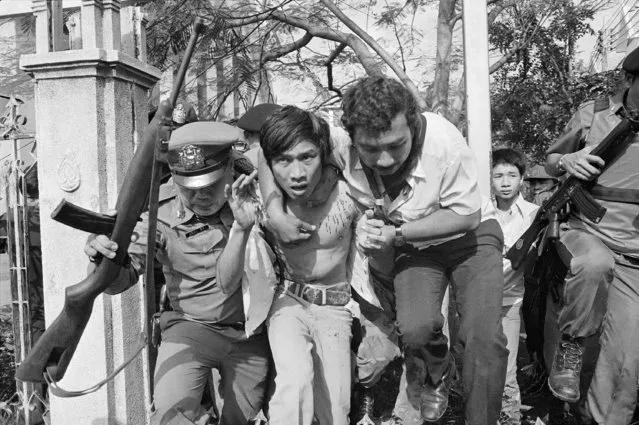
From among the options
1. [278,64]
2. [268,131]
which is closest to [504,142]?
[278,64]

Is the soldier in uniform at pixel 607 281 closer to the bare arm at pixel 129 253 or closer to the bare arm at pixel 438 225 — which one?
the bare arm at pixel 438 225

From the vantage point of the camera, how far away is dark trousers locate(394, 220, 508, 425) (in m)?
3.43

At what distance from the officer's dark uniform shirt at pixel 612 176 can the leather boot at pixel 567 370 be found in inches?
24.0

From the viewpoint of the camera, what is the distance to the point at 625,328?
373 centimetres

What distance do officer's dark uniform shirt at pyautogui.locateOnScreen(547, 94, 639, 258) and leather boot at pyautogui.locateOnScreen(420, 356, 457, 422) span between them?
1172 millimetres

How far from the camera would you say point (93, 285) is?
3.24 meters

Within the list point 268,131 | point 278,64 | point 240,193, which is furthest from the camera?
point 278,64

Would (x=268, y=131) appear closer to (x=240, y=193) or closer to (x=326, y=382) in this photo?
(x=240, y=193)

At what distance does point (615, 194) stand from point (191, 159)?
233cm

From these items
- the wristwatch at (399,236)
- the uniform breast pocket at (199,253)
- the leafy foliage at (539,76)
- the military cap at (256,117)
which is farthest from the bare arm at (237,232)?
the leafy foliage at (539,76)

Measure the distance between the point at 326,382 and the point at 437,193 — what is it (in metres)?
1.13

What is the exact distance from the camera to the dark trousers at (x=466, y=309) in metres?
3.43

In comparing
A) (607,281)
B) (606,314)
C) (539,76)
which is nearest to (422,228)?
(607,281)

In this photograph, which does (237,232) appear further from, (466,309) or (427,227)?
(466,309)
